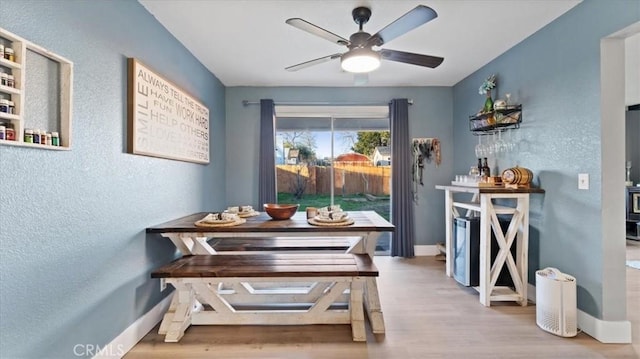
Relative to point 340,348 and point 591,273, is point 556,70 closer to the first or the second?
point 591,273

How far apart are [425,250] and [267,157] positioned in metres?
2.58

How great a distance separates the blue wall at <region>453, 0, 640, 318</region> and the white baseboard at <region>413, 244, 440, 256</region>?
1.58 m

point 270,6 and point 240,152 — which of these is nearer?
point 270,6

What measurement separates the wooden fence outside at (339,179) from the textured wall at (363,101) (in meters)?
0.45

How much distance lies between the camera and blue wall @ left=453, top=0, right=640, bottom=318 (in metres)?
2.18

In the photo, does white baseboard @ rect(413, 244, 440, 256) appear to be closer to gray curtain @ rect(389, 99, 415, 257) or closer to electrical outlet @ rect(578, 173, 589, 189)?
gray curtain @ rect(389, 99, 415, 257)

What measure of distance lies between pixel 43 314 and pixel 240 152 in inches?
124

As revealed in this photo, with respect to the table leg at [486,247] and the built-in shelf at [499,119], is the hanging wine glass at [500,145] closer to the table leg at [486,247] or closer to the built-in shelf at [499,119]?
the built-in shelf at [499,119]

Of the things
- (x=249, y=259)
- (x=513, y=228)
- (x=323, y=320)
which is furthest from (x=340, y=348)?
(x=513, y=228)

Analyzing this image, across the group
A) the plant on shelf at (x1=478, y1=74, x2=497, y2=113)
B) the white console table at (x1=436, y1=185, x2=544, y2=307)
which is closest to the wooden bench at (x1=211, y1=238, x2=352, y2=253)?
the white console table at (x1=436, y1=185, x2=544, y2=307)

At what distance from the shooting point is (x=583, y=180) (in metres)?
2.28

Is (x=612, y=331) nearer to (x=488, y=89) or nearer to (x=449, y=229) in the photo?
(x=449, y=229)

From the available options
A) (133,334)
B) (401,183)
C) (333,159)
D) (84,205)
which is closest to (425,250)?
(401,183)

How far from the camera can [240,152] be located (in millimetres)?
4422
